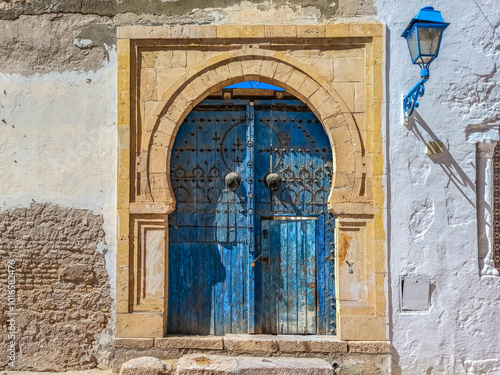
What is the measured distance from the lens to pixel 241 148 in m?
4.75

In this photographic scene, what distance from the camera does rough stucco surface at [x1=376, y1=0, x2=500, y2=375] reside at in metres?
4.36

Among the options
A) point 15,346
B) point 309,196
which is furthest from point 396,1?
point 15,346

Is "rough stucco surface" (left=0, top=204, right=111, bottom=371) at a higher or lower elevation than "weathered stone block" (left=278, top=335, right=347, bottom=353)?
higher

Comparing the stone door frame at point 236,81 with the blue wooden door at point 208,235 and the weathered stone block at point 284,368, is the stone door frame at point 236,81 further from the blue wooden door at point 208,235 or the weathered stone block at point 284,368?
the weathered stone block at point 284,368

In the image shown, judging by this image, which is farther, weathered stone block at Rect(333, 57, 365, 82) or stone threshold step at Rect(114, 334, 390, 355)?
weathered stone block at Rect(333, 57, 365, 82)

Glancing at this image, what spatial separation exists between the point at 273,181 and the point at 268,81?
3.24 feet

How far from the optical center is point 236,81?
4.61 meters

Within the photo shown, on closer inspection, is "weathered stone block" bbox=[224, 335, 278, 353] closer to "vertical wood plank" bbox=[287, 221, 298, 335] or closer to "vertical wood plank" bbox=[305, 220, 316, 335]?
"vertical wood plank" bbox=[287, 221, 298, 335]

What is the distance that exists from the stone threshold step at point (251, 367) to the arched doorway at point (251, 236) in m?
0.40

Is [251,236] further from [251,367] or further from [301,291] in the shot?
[251,367]

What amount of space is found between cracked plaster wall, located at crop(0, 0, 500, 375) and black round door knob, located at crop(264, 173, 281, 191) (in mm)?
1055

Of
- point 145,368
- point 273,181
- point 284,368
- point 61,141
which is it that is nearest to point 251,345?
point 284,368

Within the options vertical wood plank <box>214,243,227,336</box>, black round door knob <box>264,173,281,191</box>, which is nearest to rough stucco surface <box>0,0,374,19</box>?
black round door knob <box>264,173,281,191</box>

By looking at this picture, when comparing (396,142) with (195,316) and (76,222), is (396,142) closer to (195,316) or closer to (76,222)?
(195,316)
